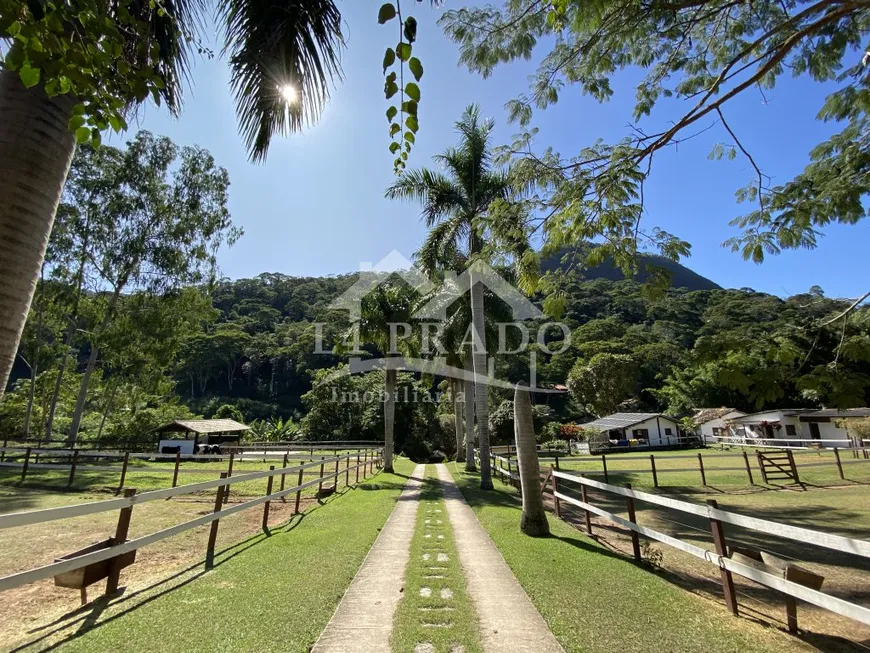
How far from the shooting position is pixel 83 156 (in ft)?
67.8

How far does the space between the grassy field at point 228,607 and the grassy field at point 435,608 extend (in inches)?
28.0

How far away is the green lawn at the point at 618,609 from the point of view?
3.41 m

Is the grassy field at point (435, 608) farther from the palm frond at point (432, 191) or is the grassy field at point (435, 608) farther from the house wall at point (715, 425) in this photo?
the house wall at point (715, 425)

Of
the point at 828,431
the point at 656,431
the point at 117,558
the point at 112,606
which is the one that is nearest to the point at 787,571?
the point at 112,606

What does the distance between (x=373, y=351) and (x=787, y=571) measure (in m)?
47.3

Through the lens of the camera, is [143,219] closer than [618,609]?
No

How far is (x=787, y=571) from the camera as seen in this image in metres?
3.75

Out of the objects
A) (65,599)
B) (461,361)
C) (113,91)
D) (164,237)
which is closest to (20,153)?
(113,91)

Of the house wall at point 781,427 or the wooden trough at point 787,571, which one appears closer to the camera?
the wooden trough at point 787,571

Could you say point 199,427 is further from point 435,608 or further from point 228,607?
point 435,608

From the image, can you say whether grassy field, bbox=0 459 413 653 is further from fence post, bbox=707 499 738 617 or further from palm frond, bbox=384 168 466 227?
palm frond, bbox=384 168 466 227

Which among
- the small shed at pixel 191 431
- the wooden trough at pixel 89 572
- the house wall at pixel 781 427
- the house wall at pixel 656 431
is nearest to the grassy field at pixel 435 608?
the wooden trough at pixel 89 572

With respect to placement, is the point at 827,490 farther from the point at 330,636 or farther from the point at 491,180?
the point at 330,636

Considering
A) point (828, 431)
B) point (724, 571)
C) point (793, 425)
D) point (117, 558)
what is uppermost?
point (793, 425)
